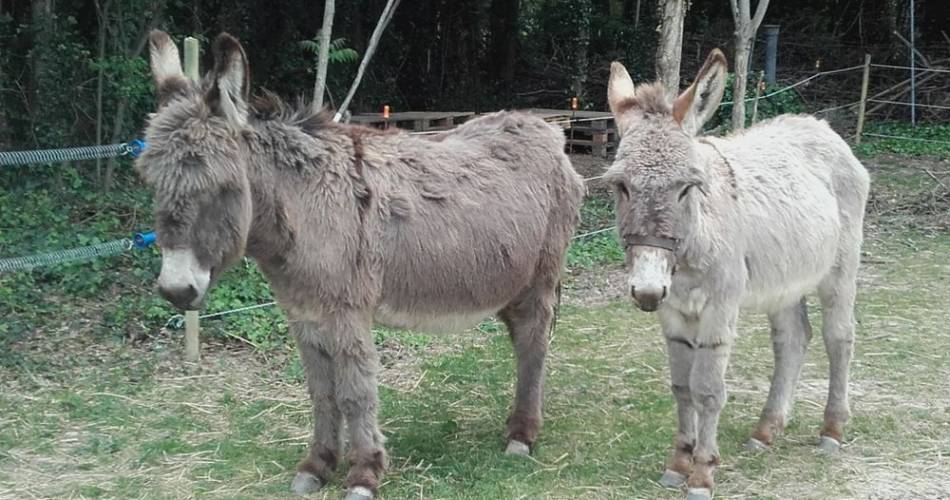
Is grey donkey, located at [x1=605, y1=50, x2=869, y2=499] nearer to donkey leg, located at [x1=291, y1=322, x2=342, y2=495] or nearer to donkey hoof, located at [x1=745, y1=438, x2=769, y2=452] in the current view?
donkey hoof, located at [x1=745, y1=438, x2=769, y2=452]

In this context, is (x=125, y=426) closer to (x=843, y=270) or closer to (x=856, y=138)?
(x=843, y=270)

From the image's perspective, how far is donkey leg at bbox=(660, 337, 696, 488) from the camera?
14.0 ft

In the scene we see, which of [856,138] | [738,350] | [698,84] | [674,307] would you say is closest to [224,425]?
[674,307]

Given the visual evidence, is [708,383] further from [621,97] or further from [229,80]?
[229,80]

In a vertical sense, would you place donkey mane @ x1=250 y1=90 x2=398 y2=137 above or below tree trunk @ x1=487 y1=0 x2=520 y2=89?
below

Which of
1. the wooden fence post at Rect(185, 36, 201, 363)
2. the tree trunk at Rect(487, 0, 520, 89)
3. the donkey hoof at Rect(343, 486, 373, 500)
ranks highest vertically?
the tree trunk at Rect(487, 0, 520, 89)

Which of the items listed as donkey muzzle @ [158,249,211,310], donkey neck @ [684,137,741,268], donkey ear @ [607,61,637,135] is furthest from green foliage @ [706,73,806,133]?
donkey muzzle @ [158,249,211,310]

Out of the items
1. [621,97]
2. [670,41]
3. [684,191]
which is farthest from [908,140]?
[684,191]

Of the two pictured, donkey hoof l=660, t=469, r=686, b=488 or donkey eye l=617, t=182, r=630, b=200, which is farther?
donkey hoof l=660, t=469, r=686, b=488

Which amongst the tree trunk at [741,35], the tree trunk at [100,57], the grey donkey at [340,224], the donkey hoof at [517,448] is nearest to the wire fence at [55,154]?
the grey donkey at [340,224]

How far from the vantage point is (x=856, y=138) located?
591 inches

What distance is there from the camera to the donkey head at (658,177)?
366 cm

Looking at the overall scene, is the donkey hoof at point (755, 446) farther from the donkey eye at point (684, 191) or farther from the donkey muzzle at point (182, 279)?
the donkey muzzle at point (182, 279)

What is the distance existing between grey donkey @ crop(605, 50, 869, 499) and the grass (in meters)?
0.34
